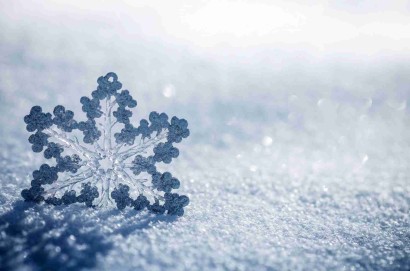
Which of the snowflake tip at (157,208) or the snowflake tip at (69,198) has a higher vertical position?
the snowflake tip at (69,198)

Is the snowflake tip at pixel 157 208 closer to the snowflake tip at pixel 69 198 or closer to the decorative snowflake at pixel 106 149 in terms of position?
the decorative snowflake at pixel 106 149

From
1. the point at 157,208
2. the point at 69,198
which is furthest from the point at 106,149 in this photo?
the point at 157,208

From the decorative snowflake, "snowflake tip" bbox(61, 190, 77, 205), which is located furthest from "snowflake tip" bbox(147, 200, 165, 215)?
"snowflake tip" bbox(61, 190, 77, 205)

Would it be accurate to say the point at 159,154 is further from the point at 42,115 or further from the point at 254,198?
the point at 254,198

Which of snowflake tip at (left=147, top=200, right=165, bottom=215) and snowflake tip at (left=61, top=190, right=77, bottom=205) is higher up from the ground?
snowflake tip at (left=61, top=190, right=77, bottom=205)

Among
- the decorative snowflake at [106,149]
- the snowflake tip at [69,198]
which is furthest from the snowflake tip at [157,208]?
the snowflake tip at [69,198]

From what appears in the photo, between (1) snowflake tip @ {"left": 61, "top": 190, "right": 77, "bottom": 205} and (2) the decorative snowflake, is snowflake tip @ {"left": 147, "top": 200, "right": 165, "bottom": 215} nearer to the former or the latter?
(2) the decorative snowflake

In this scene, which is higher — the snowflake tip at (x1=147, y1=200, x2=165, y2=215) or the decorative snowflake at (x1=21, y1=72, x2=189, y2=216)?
the decorative snowflake at (x1=21, y1=72, x2=189, y2=216)

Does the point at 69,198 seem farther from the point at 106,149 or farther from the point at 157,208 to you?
the point at 157,208

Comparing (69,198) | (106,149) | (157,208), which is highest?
(106,149)

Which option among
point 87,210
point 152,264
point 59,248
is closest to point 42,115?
point 87,210

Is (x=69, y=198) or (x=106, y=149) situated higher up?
(x=106, y=149)
